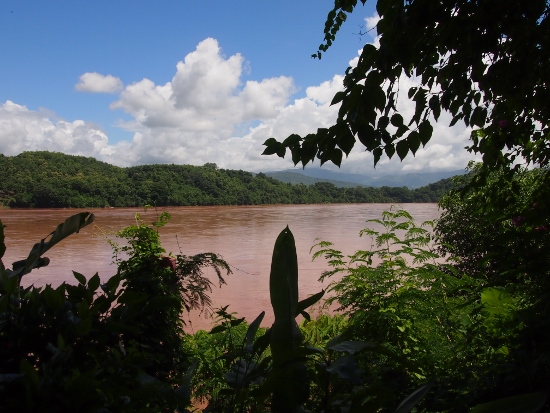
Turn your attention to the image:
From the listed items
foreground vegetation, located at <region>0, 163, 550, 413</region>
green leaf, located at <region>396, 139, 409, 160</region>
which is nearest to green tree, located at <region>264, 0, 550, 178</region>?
green leaf, located at <region>396, 139, 409, 160</region>

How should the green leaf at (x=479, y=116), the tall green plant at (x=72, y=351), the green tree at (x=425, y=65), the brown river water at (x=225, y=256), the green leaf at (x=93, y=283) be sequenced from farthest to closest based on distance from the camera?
the brown river water at (x=225, y=256) → the green leaf at (x=479, y=116) → the green tree at (x=425, y=65) → the green leaf at (x=93, y=283) → the tall green plant at (x=72, y=351)

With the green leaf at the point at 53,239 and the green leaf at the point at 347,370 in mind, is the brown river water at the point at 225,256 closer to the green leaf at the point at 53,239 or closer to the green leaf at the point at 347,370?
the green leaf at the point at 53,239

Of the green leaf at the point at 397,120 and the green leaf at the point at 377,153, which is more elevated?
the green leaf at the point at 397,120

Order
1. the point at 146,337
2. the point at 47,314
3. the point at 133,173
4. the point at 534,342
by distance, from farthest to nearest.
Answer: the point at 133,173 < the point at 146,337 < the point at 534,342 < the point at 47,314

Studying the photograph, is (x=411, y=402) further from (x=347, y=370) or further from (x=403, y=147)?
(x=403, y=147)

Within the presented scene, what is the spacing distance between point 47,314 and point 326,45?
165 centimetres

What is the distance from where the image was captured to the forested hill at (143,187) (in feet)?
78.1

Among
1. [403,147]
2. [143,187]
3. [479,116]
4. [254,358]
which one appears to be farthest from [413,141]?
[143,187]

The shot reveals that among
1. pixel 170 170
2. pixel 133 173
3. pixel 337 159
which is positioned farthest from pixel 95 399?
pixel 170 170

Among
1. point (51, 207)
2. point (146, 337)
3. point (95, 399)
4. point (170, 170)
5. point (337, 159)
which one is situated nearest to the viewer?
point (95, 399)

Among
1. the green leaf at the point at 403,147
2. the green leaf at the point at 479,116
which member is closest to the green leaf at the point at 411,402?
the green leaf at the point at 403,147

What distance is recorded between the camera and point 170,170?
3722 cm

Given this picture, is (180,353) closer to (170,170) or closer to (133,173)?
(133,173)

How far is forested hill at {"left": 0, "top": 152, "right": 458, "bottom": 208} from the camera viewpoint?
23.8 metres
